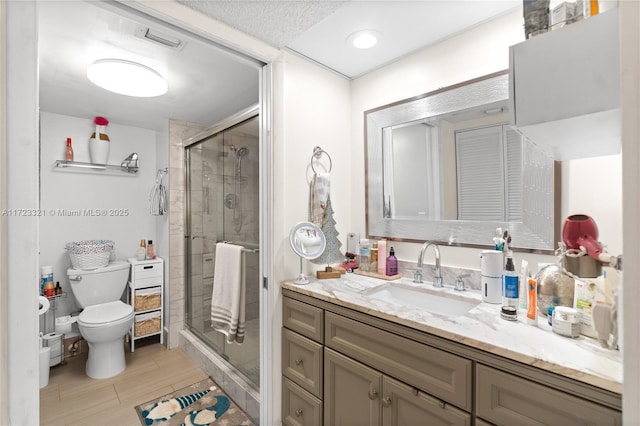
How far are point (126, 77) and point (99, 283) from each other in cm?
176

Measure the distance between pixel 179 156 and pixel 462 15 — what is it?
247cm

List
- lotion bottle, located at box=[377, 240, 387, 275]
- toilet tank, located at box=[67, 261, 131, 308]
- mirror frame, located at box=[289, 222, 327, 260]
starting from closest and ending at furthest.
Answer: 1. mirror frame, located at box=[289, 222, 327, 260]
2. lotion bottle, located at box=[377, 240, 387, 275]
3. toilet tank, located at box=[67, 261, 131, 308]

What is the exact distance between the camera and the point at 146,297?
8.79 feet

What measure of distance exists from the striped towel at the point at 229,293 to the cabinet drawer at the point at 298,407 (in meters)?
0.53

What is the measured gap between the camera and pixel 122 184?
113 inches

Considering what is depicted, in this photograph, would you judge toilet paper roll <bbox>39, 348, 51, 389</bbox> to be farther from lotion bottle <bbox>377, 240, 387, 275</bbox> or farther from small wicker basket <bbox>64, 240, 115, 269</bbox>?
lotion bottle <bbox>377, 240, 387, 275</bbox>

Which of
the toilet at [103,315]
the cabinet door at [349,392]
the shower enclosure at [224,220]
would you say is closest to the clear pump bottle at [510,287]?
the cabinet door at [349,392]

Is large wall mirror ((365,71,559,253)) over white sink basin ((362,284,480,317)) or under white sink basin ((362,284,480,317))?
over

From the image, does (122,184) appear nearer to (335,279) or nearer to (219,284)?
(219,284)

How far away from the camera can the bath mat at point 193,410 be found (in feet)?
5.82

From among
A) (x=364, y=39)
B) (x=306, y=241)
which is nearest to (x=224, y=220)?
(x=306, y=241)

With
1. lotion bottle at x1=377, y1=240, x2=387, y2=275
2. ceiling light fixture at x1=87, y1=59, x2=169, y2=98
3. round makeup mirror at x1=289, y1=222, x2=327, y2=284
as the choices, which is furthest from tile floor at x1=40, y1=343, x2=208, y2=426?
ceiling light fixture at x1=87, y1=59, x2=169, y2=98

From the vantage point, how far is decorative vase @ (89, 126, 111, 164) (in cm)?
260

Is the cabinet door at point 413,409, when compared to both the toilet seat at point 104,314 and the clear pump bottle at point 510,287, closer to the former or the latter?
the clear pump bottle at point 510,287
